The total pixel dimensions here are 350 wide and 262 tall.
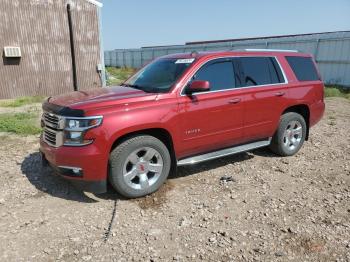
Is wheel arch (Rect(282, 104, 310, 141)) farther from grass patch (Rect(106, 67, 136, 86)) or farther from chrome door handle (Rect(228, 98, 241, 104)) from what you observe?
grass patch (Rect(106, 67, 136, 86))

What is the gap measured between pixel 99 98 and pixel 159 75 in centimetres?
112

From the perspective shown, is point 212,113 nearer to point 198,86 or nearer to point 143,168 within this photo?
point 198,86

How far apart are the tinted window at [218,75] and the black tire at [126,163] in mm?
1112

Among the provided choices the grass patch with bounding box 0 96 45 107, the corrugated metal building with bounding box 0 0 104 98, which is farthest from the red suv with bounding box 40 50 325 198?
the corrugated metal building with bounding box 0 0 104 98


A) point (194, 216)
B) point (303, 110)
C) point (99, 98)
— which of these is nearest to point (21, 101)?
point (99, 98)

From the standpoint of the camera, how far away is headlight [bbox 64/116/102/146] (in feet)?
12.8

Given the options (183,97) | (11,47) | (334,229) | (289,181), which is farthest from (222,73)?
(11,47)

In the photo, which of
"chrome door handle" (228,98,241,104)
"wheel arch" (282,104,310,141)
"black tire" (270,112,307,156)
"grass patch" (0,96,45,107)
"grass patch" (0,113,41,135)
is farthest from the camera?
"grass patch" (0,96,45,107)

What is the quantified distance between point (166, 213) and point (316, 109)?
3.77 metres

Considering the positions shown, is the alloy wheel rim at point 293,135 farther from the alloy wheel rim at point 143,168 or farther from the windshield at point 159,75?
the alloy wheel rim at point 143,168

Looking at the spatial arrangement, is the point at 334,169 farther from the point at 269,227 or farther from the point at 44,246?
the point at 44,246

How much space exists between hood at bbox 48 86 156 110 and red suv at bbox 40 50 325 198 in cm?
1

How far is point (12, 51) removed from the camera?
1267cm

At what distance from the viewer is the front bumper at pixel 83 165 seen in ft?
12.9
